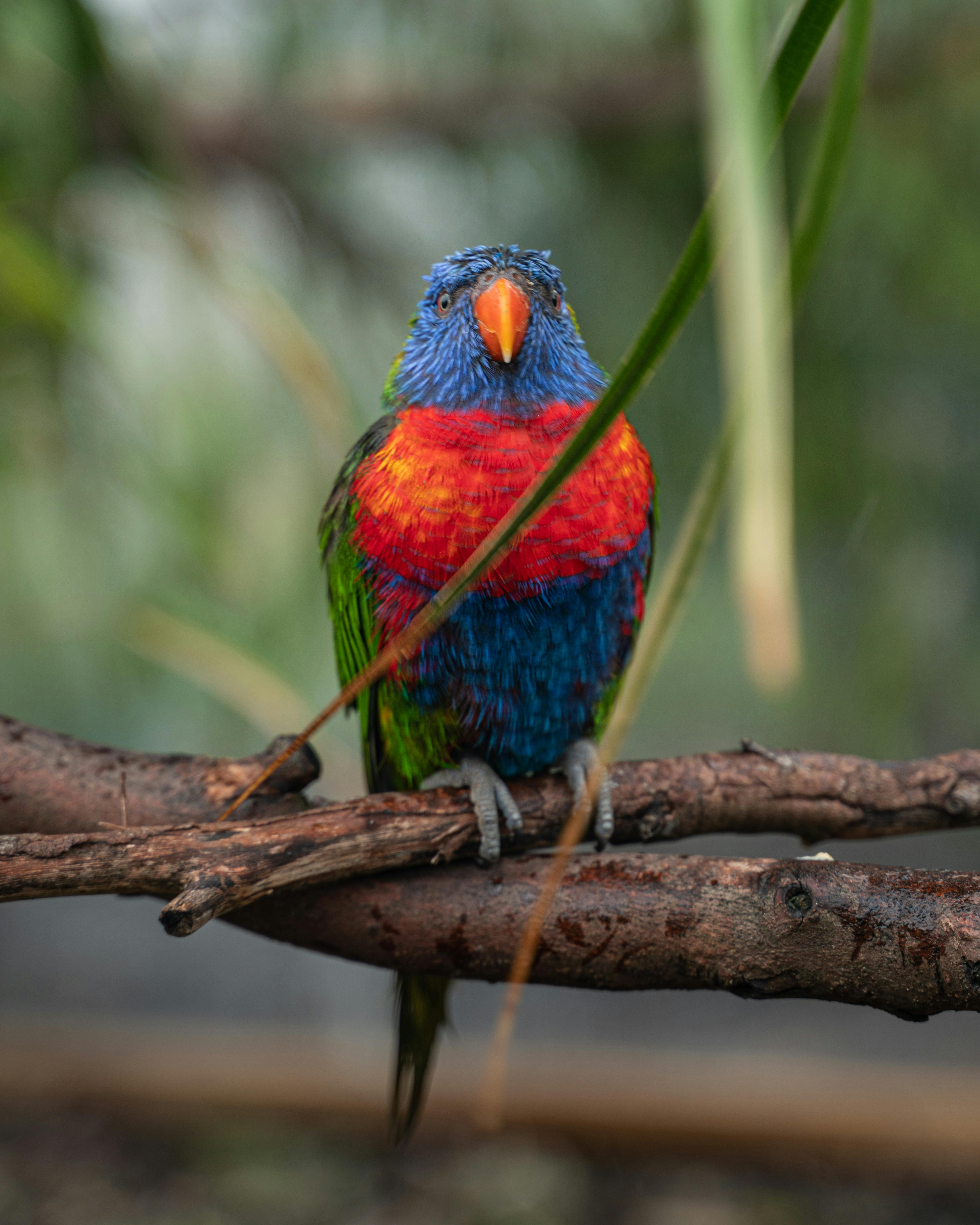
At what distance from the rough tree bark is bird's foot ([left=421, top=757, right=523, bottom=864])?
2 centimetres

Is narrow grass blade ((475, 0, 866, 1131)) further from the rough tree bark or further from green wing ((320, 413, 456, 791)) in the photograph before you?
green wing ((320, 413, 456, 791))

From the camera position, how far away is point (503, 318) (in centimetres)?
117

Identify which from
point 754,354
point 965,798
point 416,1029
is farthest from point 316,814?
point 965,798

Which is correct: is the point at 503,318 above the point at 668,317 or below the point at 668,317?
above

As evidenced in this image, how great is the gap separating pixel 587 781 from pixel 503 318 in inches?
25.1

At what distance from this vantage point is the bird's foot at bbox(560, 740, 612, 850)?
3.97 feet

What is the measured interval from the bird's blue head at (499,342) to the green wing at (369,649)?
0.11 metres

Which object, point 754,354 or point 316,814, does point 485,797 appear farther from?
point 754,354

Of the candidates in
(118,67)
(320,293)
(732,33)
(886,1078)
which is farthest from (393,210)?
(886,1078)

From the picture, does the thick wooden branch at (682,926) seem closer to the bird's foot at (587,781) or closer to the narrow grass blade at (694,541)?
the bird's foot at (587,781)

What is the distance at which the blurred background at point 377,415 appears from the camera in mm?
2020

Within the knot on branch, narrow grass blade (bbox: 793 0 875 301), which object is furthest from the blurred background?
narrow grass blade (bbox: 793 0 875 301)

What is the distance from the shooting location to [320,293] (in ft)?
8.16

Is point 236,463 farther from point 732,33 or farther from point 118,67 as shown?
point 732,33
